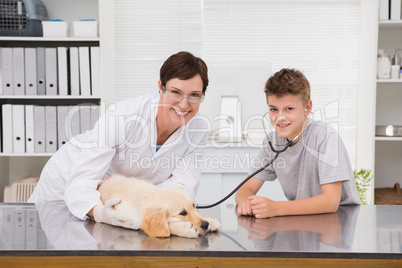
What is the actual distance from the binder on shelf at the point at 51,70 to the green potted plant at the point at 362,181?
2.17m

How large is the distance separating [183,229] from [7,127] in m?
2.31

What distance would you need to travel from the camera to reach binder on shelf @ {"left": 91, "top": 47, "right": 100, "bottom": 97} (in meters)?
2.81

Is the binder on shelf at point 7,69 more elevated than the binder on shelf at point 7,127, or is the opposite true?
the binder on shelf at point 7,69

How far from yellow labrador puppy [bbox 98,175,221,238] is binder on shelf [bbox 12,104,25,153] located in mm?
2043

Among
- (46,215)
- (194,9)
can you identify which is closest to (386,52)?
(194,9)

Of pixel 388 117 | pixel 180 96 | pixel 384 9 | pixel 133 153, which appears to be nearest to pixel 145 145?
pixel 133 153

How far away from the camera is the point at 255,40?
315 cm

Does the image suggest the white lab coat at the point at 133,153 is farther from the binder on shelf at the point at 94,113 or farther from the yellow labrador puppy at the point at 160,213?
the binder on shelf at the point at 94,113

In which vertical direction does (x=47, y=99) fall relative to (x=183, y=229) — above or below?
above

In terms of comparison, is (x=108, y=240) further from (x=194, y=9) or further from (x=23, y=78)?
(x=194, y=9)

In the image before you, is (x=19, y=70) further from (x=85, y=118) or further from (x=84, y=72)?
(x=85, y=118)

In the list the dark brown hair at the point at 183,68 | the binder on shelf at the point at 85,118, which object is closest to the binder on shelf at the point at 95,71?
the binder on shelf at the point at 85,118

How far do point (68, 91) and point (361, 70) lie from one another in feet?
6.78

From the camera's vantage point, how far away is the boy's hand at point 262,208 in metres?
1.12
